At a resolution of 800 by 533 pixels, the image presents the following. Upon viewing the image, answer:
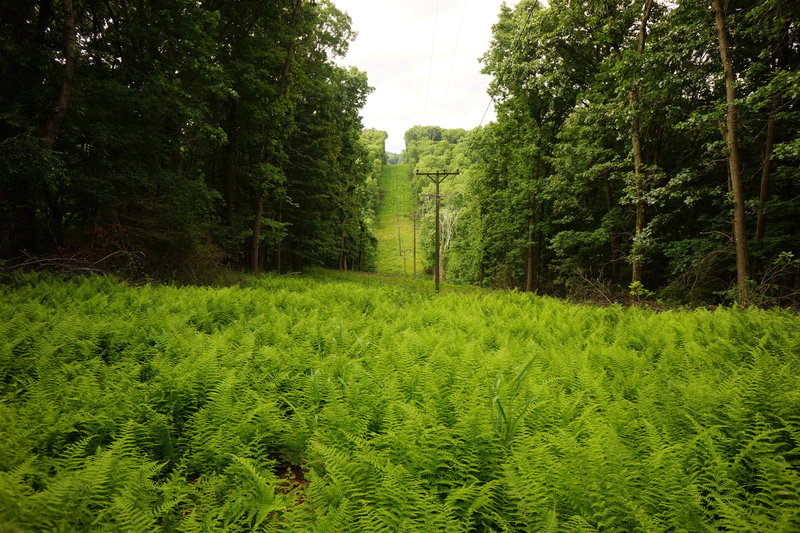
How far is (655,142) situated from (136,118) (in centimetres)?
2022

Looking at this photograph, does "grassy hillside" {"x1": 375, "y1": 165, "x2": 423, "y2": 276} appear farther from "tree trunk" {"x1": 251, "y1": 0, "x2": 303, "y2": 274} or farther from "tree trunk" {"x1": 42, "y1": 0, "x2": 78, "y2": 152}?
"tree trunk" {"x1": 42, "y1": 0, "x2": 78, "y2": 152}

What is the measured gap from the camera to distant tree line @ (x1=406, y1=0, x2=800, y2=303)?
28.6 feet

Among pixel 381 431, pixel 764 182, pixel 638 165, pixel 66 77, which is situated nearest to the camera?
pixel 381 431

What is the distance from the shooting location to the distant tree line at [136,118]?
27.9ft

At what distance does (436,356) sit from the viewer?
4.72 metres

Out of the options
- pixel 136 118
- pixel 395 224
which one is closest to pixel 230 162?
pixel 136 118

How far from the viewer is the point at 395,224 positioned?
94562 mm

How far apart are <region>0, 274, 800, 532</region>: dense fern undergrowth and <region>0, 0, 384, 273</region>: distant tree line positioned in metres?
5.13

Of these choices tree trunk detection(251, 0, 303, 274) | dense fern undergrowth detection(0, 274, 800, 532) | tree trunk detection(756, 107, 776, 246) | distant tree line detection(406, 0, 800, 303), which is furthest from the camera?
tree trunk detection(251, 0, 303, 274)

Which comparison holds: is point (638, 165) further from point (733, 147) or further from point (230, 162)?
point (230, 162)

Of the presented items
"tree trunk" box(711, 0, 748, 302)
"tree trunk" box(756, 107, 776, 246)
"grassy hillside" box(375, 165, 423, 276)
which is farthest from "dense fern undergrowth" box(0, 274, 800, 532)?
"grassy hillside" box(375, 165, 423, 276)

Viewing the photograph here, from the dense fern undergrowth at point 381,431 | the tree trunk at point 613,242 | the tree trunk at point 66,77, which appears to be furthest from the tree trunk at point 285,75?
the tree trunk at point 613,242

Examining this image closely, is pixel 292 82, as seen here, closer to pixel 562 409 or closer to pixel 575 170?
pixel 575 170

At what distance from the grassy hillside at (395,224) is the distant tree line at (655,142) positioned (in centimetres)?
4015
